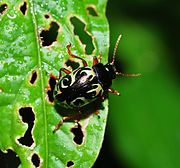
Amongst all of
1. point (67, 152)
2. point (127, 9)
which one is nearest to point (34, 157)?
point (67, 152)

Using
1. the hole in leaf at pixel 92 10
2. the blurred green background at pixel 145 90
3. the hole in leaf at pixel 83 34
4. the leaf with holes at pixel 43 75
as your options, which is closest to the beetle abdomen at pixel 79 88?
the leaf with holes at pixel 43 75

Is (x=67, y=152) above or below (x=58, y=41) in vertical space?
below

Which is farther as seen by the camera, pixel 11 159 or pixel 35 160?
pixel 11 159

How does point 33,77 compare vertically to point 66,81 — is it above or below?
above

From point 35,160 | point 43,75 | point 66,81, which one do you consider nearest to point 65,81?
point 66,81

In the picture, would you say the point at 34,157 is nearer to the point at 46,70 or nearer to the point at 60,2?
the point at 46,70

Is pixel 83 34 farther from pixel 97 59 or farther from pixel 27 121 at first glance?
pixel 27 121
